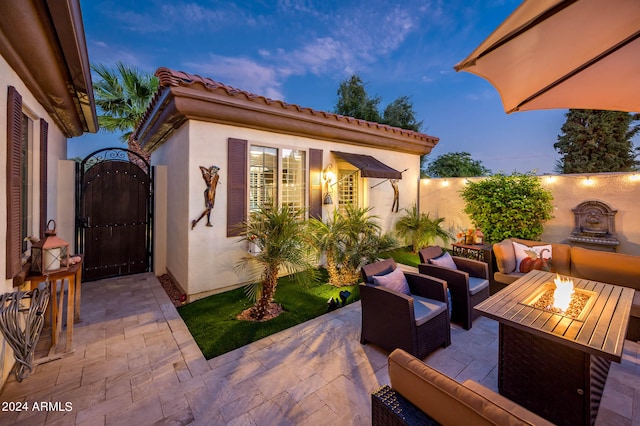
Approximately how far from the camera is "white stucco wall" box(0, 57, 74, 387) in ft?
10.2

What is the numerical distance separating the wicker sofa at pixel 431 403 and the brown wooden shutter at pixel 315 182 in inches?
232

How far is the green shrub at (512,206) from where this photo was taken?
26.3 feet

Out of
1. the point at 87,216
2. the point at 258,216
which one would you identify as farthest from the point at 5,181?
the point at 87,216

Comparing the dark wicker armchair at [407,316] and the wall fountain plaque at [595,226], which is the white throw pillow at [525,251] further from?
the dark wicker armchair at [407,316]

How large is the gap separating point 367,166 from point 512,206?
4621 millimetres

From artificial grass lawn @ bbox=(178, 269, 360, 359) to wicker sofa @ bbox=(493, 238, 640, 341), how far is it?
3.19 metres

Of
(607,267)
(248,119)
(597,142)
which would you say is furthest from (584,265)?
(597,142)

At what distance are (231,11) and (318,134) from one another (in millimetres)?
31029

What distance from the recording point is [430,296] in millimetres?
4285

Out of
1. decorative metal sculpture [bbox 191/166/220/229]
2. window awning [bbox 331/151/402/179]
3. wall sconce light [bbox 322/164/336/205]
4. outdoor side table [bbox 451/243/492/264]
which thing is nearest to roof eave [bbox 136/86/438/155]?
window awning [bbox 331/151/402/179]

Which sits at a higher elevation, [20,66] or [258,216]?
[20,66]

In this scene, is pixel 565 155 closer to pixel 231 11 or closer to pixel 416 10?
pixel 416 10

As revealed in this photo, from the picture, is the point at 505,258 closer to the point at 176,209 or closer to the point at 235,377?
the point at 235,377

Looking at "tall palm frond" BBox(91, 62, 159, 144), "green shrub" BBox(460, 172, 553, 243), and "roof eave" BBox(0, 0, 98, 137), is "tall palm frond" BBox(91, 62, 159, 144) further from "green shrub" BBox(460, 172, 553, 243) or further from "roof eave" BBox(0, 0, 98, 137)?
"green shrub" BBox(460, 172, 553, 243)
